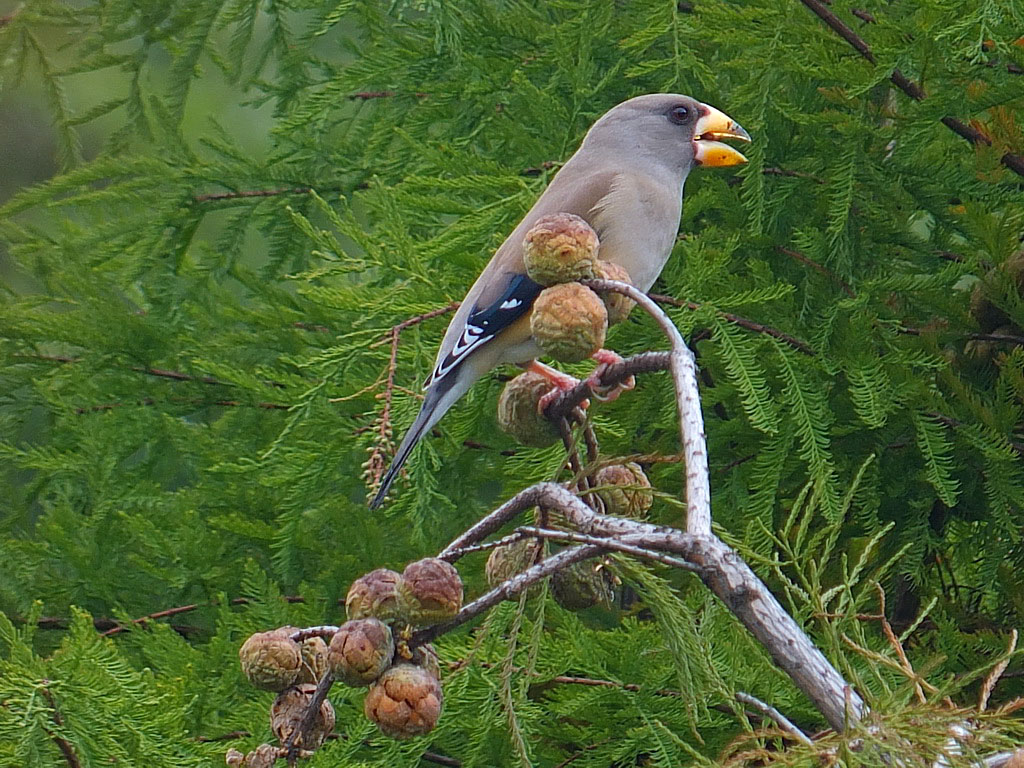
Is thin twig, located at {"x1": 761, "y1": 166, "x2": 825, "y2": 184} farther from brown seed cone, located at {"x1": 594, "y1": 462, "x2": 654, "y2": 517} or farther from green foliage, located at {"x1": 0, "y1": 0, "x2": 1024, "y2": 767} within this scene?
brown seed cone, located at {"x1": 594, "y1": 462, "x2": 654, "y2": 517}

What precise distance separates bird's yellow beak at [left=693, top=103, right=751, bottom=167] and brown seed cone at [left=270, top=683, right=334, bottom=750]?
180cm

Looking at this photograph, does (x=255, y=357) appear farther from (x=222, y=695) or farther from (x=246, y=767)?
(x=246, y=767)

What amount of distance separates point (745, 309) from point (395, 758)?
1.18 meters

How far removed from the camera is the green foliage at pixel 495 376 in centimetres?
253

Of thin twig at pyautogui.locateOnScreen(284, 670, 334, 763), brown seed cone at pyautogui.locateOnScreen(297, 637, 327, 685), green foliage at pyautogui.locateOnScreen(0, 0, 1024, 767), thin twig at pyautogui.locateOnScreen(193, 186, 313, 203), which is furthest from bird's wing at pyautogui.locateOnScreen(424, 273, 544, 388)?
thin twig at pyautogui.locateOnScreen(193, 186, 313, 203)

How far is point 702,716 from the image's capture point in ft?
7.84

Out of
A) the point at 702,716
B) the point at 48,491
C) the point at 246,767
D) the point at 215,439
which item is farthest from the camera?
the point at 48,491

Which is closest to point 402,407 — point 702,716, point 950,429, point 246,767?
point 702,716

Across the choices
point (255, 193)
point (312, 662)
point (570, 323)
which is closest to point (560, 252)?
point (570, 323)

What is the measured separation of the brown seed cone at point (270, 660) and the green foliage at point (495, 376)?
65 cm

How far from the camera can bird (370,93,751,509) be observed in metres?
2.42

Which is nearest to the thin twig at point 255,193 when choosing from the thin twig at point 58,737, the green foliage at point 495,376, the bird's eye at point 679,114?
the green foliage at point 495,376

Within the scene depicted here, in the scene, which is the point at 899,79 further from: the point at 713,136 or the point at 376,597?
the point at 376,597

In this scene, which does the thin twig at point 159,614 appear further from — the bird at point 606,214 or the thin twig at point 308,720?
the thin twig at point 308,720
